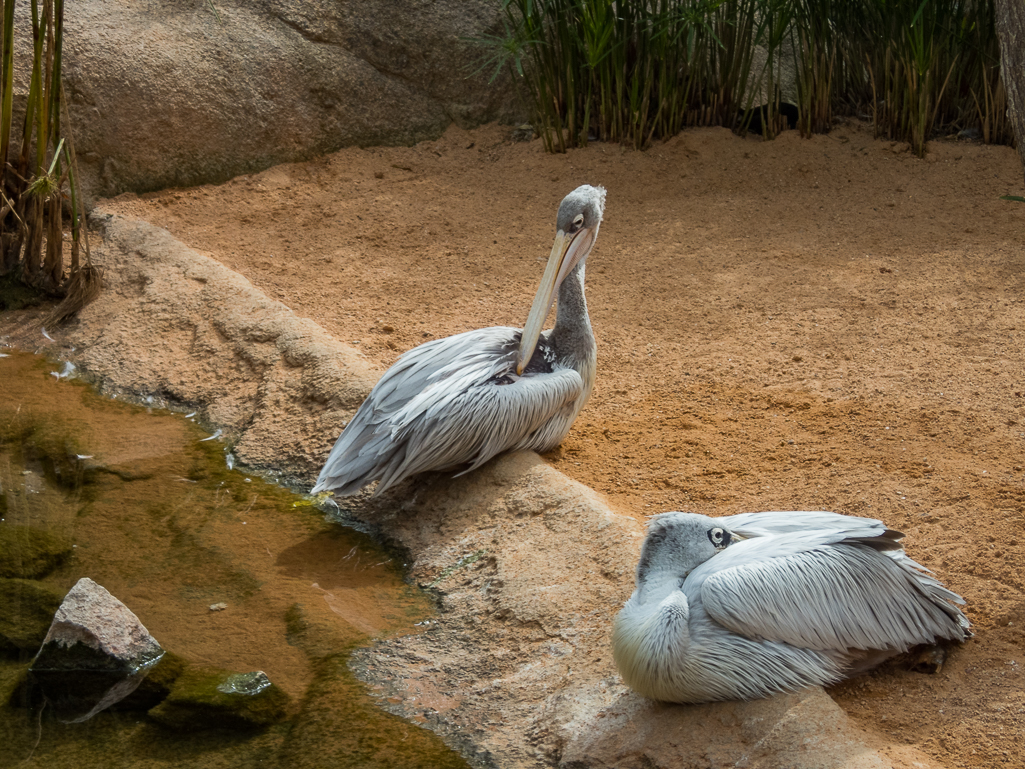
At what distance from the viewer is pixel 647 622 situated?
2527 millimetres

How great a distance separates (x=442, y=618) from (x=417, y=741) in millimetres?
522

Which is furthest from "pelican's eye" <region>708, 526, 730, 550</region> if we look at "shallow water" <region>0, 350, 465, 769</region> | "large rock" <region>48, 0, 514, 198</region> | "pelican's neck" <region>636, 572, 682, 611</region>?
"large rock" <region>48, 0, 514, 198</region>

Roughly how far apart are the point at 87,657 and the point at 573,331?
2099 mm

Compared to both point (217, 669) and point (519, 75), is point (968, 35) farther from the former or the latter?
point (217, 669)

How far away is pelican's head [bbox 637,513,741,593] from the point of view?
8.84ft

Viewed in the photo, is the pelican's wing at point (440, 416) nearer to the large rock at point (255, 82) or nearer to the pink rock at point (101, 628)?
the pink rock at point (101, 628)

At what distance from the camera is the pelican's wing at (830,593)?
8.39 ft

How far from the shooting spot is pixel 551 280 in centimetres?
423

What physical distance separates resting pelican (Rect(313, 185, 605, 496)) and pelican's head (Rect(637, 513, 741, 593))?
113cm

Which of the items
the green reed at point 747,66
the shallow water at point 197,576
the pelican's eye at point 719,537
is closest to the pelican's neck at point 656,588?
the pelican's eye at point 719,537

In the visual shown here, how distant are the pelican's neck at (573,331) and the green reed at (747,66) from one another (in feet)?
8.95

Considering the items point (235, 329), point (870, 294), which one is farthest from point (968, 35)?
point (235, 329)

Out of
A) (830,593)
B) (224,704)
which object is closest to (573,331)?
(830,593)

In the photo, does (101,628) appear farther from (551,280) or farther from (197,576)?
(551,280)
